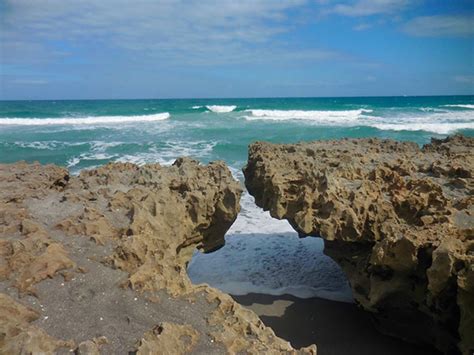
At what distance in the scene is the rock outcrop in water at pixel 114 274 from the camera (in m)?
3.03

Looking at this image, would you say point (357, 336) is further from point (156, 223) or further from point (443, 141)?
point (443, 141)

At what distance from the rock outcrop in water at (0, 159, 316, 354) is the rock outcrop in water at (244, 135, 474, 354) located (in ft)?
3.46

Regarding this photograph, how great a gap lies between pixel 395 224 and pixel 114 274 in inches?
132

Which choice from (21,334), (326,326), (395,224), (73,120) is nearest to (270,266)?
(326,326)

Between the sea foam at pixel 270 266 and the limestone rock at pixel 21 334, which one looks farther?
the sea foam at pixel 270 266

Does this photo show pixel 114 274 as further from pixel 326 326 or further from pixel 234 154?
pixel 234 154

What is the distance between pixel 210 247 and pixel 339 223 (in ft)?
7.22

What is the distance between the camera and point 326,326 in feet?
19.7

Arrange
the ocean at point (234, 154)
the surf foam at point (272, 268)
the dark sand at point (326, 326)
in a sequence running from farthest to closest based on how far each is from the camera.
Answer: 1. the ocean at point (234, 154)
2. the surf foam at point (272, 268)
3. the dark sand at point (326, 326)

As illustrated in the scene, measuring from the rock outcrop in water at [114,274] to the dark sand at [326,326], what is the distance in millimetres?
1627

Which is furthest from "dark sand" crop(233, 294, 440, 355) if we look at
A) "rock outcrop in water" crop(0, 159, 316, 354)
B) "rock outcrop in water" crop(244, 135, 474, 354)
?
"rock outcrop in water" crop(0, 159, 316, 354)

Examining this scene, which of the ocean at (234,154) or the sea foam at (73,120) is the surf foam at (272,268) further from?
the sea foam at (73,120)

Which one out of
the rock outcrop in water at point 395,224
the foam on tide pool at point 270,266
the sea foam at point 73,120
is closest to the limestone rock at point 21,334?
the rock outcrop in water at point 395,224

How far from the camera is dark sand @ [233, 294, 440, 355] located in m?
5.48
